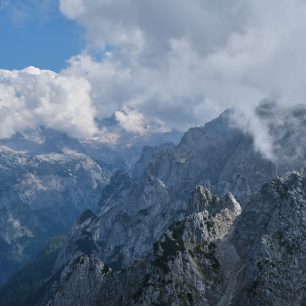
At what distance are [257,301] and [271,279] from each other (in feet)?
29.9

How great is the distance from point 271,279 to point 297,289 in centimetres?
883

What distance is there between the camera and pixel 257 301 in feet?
643

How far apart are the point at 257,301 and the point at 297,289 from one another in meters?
14.0

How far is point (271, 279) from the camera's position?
199750 mm

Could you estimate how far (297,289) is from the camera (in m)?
198
